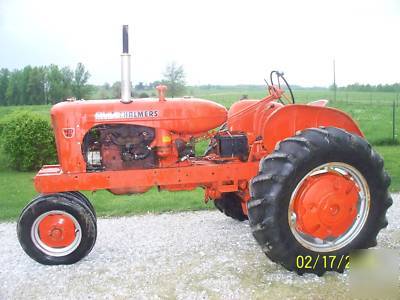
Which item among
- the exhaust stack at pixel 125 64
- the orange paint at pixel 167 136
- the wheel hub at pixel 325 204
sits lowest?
the wheel hub at pixel 325 204

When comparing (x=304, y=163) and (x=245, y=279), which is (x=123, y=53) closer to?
(x=304, y=163)

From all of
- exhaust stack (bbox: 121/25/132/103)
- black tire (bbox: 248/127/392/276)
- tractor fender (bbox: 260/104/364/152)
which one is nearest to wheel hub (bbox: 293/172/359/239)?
black tire (bbox: 248/127/392/276)

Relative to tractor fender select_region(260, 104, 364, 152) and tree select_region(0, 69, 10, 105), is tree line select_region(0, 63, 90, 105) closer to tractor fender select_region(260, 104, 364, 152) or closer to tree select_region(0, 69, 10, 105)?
tree select_region(0, 69, 10, 105)

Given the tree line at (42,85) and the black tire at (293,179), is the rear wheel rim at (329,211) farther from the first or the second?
the tree line at (42,85)

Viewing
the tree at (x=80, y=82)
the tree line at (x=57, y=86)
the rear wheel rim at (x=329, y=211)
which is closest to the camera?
the rear wheel rim at (x=329, y=211)

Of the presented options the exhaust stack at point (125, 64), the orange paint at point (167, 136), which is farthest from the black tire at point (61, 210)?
the exhaust stack at point (125, 64)

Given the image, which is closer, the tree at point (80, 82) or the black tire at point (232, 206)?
the black tire at point (232, 206)

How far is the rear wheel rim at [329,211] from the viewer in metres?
4.44

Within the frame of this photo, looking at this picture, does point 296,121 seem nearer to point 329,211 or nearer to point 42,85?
point 329,211

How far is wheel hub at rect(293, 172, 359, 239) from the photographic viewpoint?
4441mm

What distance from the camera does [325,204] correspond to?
445cm

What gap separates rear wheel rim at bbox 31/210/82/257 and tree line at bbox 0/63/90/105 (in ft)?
16.7

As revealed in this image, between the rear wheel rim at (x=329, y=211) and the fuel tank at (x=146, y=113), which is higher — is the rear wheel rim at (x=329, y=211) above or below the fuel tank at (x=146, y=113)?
below

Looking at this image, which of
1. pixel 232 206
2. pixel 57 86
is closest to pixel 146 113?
pixel 232 206
